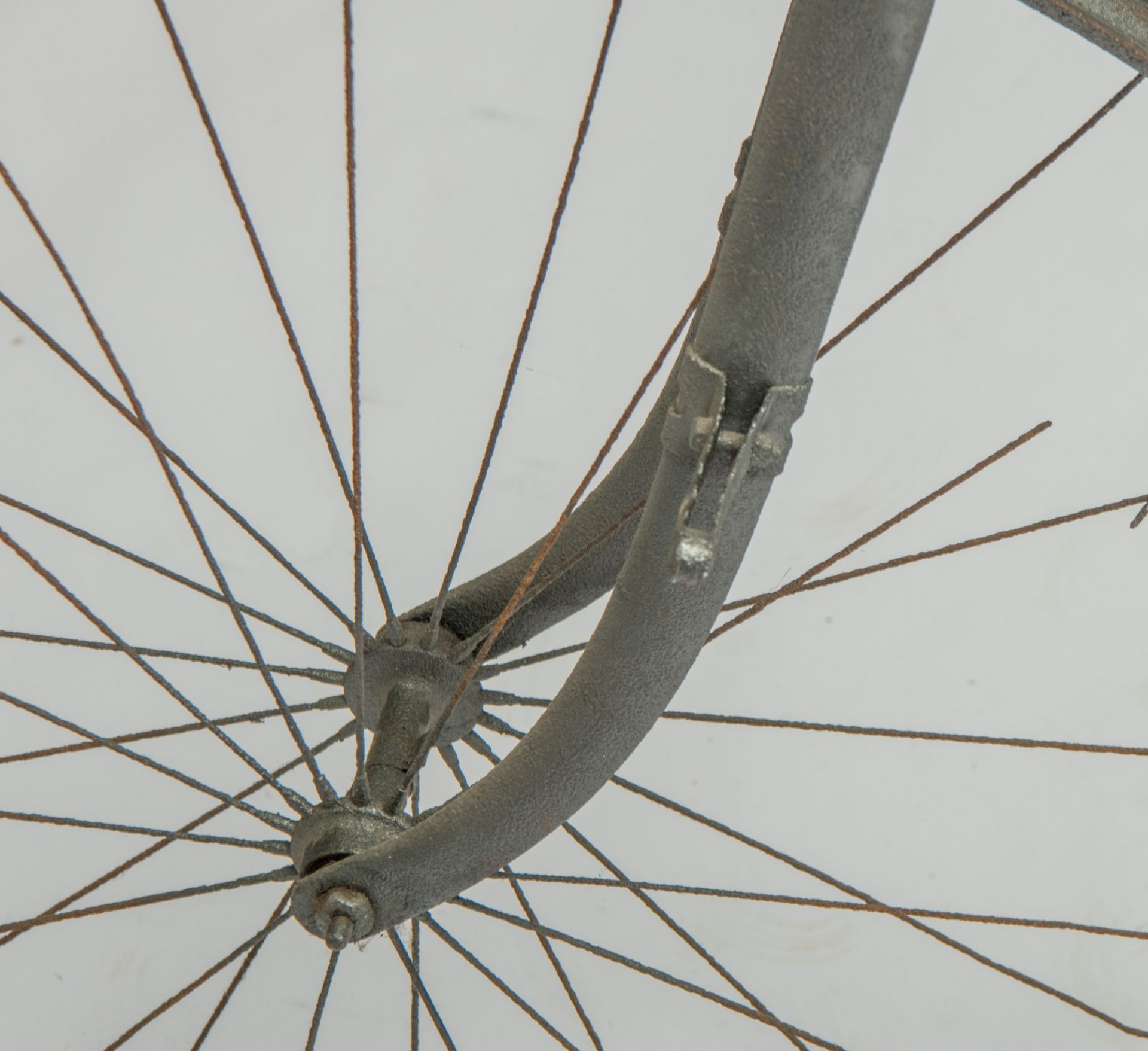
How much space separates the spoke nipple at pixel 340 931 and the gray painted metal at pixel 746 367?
103mm

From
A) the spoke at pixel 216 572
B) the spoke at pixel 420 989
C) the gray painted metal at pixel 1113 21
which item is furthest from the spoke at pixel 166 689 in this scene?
the gray painted metal at pixel 1113 21

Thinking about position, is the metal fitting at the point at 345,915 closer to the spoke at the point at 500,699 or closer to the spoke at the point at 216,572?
the spoke at the point at 216,572

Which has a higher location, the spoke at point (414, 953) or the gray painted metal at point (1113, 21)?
the gray painted metal at point (1113, 21)

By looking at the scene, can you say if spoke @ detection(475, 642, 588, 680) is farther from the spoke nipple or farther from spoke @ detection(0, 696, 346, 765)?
the spoke nipple

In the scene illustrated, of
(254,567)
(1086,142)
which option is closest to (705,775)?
(254,567)

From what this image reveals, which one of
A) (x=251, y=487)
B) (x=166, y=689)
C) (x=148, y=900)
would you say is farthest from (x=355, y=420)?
(x=251, y=487)

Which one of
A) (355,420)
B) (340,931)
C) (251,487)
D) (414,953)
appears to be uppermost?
(251,487)

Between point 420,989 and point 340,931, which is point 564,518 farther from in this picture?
point 420,989

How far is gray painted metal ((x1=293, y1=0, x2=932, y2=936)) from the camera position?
0.62m

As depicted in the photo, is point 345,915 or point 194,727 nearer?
point 345,915

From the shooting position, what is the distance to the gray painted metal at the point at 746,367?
62cm

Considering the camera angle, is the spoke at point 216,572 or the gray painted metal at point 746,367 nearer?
the gray painted metal at point 746,367

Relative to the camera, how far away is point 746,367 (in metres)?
0.68

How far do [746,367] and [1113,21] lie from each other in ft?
0.65
